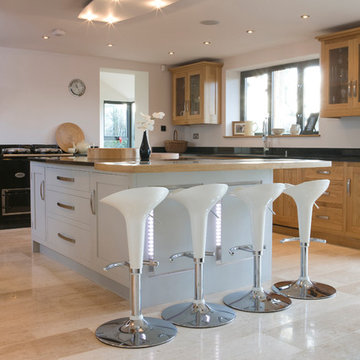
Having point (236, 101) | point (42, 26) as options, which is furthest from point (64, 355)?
point (236, 101)

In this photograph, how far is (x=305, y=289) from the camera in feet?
11.2

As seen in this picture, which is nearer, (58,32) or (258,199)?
(258,199)

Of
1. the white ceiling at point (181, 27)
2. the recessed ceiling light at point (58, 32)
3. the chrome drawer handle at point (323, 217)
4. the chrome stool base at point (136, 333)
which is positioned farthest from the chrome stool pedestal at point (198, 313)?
the recessed ceiling light at point (58, 32)

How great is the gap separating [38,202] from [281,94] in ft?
12.4

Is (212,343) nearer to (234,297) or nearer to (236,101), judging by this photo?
(234,297)

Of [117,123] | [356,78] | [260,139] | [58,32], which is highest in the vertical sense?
[58,32]

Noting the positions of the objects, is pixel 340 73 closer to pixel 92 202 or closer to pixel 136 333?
pixel 92 202

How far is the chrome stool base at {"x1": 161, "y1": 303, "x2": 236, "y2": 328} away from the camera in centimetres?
280

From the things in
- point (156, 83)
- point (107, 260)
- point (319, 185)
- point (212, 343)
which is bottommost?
point (212, 343)

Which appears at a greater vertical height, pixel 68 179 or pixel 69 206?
pixel 68 179

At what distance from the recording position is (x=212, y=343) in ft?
8.37

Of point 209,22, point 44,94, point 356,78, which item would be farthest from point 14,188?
point 356,78

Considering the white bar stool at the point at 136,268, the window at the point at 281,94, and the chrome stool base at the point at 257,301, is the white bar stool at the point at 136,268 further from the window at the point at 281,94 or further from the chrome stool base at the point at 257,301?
the window at the point at 281,94

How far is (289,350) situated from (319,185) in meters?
1.27
